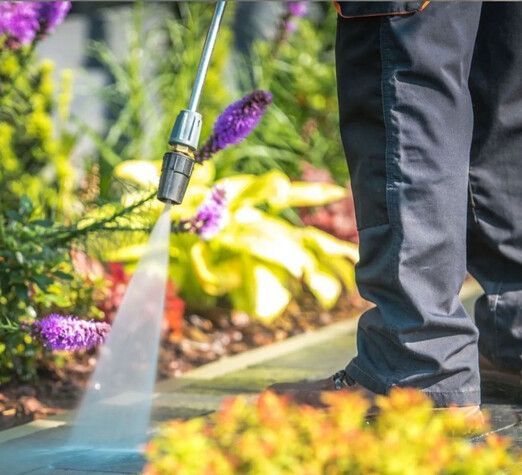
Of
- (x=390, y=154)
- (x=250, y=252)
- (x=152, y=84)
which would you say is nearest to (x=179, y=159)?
(x=390, y=154)

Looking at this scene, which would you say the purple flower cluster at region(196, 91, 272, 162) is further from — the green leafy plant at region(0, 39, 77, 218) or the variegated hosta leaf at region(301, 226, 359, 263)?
the variegated hosta leaf at region(301, 226, 359, 263)

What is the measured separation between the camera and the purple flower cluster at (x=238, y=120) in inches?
105

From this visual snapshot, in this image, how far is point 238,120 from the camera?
8.87 feet

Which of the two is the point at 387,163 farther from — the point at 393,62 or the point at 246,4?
the point at 246,4

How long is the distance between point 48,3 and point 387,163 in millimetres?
1492

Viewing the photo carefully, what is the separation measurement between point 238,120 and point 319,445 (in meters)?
Answer: 1.51

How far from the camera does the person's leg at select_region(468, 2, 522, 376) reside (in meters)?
2.63

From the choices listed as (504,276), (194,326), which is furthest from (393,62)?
(194,326)

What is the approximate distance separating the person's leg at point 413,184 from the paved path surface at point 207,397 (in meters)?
0.26

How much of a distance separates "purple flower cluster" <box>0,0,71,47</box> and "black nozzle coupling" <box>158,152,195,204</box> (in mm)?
1165

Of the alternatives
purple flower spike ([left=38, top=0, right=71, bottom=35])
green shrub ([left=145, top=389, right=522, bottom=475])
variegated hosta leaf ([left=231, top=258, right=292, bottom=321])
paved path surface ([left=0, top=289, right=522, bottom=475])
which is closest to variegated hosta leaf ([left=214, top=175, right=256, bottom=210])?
variegated hosta leaf ([left=231, top=258, right=292, bottom=321])

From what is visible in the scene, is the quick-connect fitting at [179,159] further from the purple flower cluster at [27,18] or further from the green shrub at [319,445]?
the purple flower cluster at [27,18]

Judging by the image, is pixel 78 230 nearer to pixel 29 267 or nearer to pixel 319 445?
pixel 29 267

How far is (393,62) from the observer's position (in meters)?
2.22
